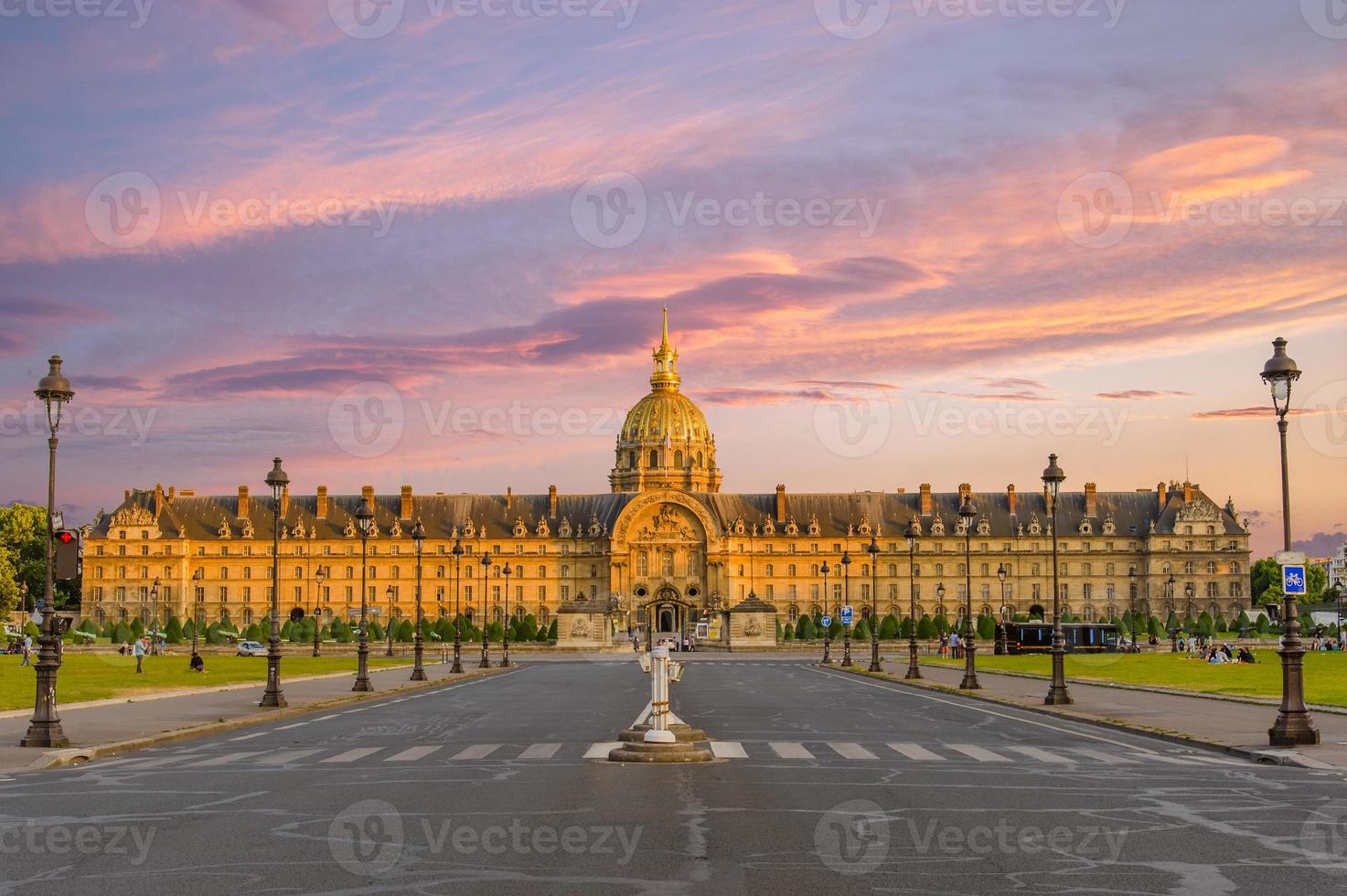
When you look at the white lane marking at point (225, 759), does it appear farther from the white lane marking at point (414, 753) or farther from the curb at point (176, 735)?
the white lane marking at point (414, 753)

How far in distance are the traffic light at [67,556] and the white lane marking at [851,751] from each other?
12.7 metres

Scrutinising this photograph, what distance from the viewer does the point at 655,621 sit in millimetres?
177500

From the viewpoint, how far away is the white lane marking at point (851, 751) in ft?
75.5

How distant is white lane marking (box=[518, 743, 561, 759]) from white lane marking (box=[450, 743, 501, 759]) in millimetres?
561

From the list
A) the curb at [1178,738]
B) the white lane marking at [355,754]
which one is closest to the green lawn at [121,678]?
the white lane marking at [355,754]

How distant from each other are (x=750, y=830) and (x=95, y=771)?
10870mm

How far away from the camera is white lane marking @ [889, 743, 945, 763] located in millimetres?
22578

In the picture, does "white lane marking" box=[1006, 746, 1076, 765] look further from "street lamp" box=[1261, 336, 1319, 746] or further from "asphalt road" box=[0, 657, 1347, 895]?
"street lamp" box=[1261, 336, 1319, 746]

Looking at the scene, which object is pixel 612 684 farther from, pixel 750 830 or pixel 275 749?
pixel 750 830

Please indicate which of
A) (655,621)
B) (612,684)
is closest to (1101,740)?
(612,684)

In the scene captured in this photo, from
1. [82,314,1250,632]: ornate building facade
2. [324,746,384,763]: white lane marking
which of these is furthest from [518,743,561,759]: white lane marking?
[82,314,1250,632]: ornate building facade

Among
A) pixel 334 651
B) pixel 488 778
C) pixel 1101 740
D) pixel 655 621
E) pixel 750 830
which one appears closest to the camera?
pixel 750 830

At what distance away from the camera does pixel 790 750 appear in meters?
24.2

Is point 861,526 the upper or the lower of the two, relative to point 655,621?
upper
